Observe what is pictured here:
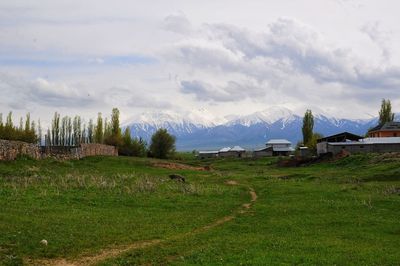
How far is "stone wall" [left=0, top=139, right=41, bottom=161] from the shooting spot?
165 ft

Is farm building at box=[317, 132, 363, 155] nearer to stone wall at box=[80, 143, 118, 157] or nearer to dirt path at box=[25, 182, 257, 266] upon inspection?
stone wall at box=[80, 143, 118, 157]

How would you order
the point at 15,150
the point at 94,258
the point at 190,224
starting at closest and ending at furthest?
1. the point at 94,258
2. the point at 190,224
3. the point at 15,150

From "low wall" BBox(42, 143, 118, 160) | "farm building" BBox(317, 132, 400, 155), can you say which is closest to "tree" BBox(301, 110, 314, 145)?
"farm building" BBox(317, 132, 400, 155)

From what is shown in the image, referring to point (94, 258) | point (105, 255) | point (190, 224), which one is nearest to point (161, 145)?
point (190, 224)

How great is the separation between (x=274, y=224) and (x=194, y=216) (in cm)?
444

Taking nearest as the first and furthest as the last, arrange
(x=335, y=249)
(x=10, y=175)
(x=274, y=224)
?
(x=335, y=249) → (x=274, y=224) → (x=10, y=175)

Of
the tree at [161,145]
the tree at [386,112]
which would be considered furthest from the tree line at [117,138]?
the tree at [386,112]

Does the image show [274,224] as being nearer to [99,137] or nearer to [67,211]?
[67,211]

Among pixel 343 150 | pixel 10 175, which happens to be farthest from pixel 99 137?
pixel 10 175

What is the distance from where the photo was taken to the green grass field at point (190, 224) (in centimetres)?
1719

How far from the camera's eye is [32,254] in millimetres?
16953

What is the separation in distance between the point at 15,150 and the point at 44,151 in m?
13.7

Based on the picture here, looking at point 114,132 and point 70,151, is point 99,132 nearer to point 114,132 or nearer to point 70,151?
point 114,132

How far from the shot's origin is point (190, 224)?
24.2 meters
